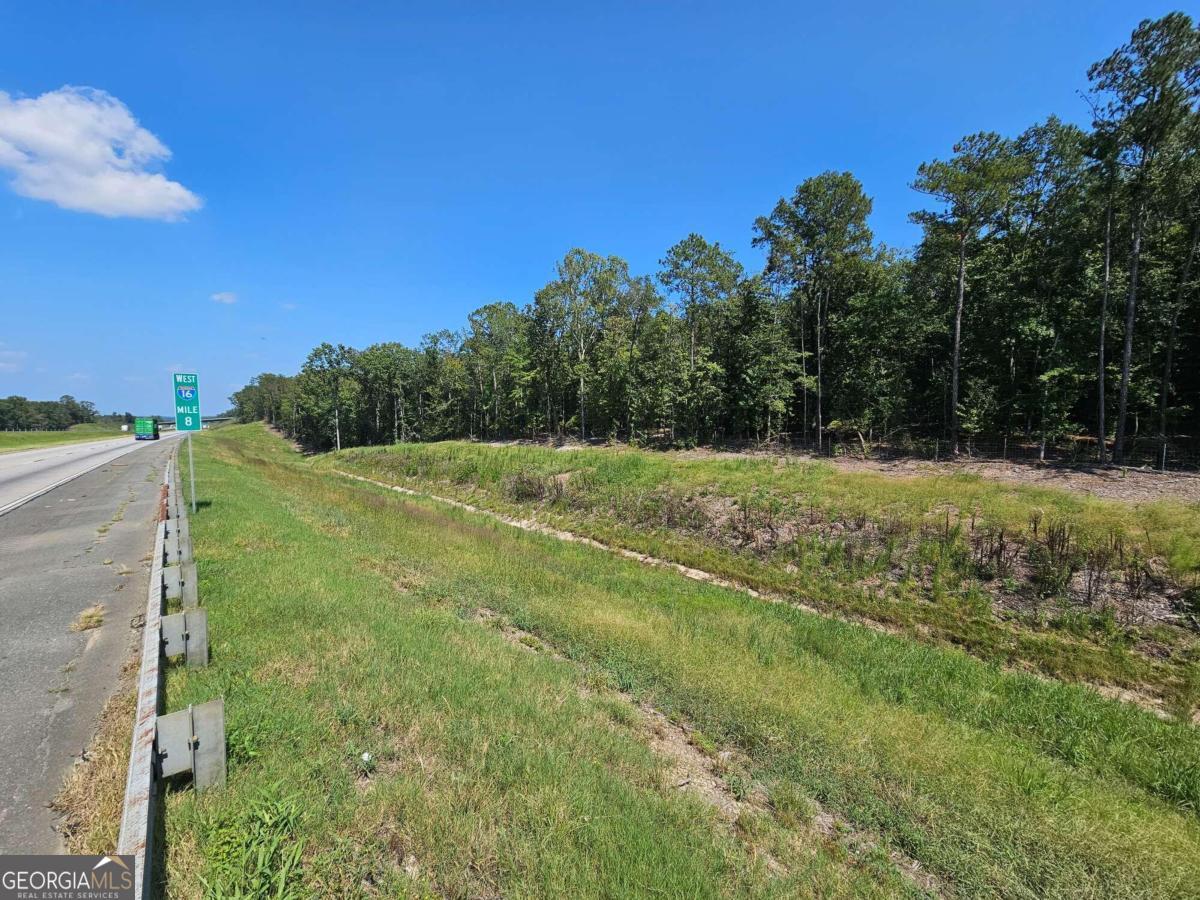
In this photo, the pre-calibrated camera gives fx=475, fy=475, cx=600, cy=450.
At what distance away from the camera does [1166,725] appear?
235 inches

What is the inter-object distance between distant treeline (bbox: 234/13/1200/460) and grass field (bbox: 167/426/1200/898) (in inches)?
757

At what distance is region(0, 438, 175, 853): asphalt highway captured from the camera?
11.2 ft

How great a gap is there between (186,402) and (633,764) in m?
15.0

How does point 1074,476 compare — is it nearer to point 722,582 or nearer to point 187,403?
point 722,582

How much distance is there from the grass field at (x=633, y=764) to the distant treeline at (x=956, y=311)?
63.1ft

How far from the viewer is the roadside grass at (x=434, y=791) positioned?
298cm

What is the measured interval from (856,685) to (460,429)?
63.0m

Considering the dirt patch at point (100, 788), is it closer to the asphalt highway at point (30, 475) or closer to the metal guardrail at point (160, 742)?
the metal guardrail at point (160, 742)

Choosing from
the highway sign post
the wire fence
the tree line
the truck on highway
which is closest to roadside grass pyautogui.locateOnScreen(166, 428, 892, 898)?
the highway sign post

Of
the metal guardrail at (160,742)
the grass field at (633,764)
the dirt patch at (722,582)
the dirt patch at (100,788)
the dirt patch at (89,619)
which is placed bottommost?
the dirt patch at (722,582)

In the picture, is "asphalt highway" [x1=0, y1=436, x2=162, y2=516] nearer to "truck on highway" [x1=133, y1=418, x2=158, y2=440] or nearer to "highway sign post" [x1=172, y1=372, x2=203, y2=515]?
"highway sign post" [x1=172, y1=372, x2=203, y2=515]

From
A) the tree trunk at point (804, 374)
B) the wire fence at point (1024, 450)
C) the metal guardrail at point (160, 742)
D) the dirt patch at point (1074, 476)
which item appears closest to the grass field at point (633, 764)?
the metal guardrail at point (160, 742)

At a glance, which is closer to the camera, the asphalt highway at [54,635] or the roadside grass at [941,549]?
Answer: the asphalt highway at [54,635]

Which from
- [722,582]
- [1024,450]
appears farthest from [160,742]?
[1024,450]
